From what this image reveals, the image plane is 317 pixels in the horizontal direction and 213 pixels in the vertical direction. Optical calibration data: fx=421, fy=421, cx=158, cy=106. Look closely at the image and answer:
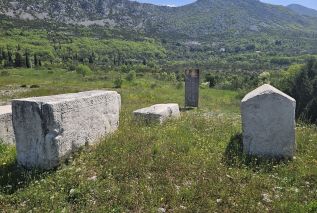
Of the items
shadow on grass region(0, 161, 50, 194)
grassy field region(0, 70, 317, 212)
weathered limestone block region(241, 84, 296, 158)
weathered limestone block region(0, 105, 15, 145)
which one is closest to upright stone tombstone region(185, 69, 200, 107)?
grassy field region(0, 70, 317, 212)

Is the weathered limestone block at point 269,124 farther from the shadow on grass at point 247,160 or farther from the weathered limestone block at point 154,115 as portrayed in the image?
the weathered limestone block at point 154,115

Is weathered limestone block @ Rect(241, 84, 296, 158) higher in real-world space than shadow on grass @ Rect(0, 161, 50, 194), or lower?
higher

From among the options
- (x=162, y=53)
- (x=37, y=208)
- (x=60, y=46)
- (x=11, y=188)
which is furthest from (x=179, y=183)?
(x=162, y=53)

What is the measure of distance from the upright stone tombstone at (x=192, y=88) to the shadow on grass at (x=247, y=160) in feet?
41.9

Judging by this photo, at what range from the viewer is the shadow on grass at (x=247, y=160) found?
10.3 meters

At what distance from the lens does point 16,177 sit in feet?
32.9

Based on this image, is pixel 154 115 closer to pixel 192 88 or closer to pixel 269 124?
pixel 269 124

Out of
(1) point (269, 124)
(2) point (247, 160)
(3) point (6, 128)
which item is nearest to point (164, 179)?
(2) point (247, 160)

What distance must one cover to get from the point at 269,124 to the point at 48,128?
5.67 m

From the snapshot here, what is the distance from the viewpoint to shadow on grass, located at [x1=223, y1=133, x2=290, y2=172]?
1034cm

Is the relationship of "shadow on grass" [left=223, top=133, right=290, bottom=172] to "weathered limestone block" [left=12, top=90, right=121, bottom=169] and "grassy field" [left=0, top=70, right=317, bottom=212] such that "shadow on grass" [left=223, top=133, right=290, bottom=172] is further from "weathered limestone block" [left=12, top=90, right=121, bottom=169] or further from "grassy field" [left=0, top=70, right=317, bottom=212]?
"weathered limestone block" [left=12, top=90, right=121, bottom=169]

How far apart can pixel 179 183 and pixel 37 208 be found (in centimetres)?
306

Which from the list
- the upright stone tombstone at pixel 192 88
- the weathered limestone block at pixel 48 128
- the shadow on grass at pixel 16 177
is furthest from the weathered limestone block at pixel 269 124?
the upright stone tombstone at pixel 192 88

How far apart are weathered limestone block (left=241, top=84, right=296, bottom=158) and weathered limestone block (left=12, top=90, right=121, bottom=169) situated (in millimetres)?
4434
